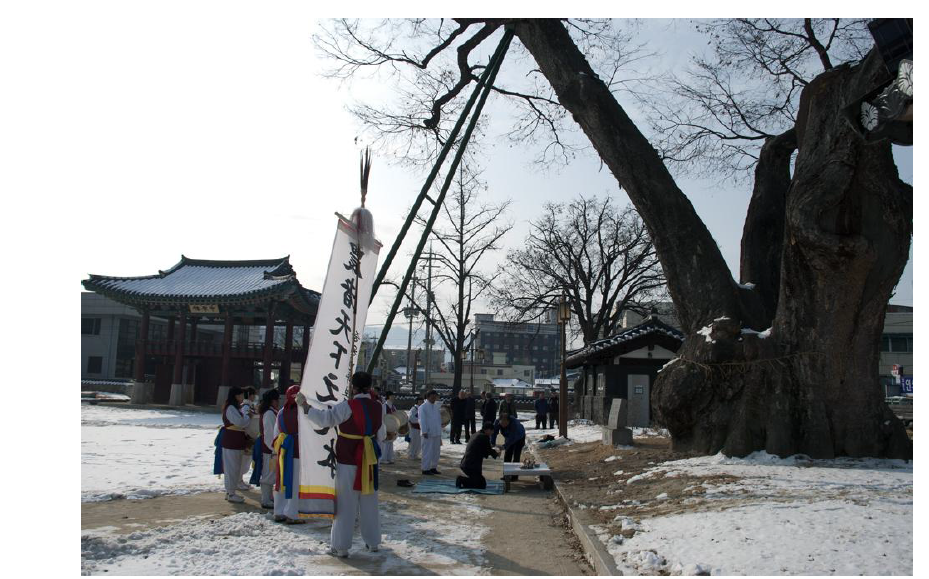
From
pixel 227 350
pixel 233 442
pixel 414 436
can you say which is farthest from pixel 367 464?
pixel 227 350

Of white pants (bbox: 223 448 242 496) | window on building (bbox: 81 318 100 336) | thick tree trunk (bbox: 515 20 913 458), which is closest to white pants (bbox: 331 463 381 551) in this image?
white pants (bbox: 223 448 242 496)

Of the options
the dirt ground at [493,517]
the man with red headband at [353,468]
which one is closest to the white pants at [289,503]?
the dirt ground at [493,517]

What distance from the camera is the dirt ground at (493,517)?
5949mm

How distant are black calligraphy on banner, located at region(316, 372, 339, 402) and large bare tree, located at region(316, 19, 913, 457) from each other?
5.80 meters

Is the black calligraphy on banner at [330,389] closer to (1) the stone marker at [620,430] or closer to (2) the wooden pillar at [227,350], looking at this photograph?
(1) the stone marker at [620,430]

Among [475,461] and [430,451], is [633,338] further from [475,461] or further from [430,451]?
[475,461]

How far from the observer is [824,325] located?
355 inches

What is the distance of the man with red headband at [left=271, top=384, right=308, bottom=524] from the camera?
23.9 ft

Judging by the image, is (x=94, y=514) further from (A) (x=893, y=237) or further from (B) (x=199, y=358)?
(B) (x=199, y=358)

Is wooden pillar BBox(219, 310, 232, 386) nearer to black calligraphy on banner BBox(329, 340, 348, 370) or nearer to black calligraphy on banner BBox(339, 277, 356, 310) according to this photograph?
black calligraphy on banner BBox(339, 277, 356, 310)

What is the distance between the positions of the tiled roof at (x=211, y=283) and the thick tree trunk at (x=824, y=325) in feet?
80.7

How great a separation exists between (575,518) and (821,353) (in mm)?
4406

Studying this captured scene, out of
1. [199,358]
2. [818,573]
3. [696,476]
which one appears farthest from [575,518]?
[199,358]

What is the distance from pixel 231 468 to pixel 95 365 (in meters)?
43.0
